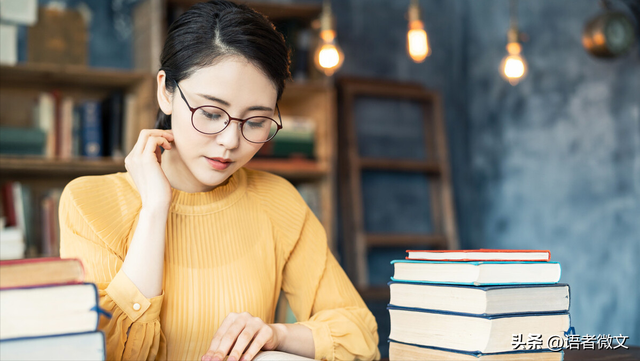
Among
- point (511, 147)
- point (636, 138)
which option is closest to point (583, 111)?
point (636, 138)

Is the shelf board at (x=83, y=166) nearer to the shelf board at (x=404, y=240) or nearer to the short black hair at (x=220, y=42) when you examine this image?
the shelf board at (x=404, y=240)

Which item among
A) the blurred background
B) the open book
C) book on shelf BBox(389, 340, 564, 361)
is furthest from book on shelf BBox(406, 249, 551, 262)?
the blurred background

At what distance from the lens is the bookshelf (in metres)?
2.83

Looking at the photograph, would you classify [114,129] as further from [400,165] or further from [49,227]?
[400,165]

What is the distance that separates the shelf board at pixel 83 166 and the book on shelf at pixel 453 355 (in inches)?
86.5

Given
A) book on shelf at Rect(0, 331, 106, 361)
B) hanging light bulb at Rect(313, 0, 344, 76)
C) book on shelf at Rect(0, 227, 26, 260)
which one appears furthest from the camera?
hanging light bulb at Rect(313, 0, 344, 76)

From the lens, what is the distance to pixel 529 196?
3713mm

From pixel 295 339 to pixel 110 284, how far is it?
34 cm

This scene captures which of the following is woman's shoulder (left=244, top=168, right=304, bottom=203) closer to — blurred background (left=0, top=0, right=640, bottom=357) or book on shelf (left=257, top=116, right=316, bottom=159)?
blurred background (left=0, top=0, right=640, bottom=357)

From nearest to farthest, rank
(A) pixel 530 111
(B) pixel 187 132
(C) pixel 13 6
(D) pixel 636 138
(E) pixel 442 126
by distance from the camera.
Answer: (B) pixel 187 132 → (C) pixel 13 6 → (D) pixel 636 138 → (A) pixel 530 111 → (E) pixel 442 126

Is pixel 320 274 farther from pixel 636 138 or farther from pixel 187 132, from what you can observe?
pixel 636 138

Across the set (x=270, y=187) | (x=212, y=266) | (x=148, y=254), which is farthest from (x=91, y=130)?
(x=148, y=254)

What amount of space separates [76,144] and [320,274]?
Answer: 6.59 ft

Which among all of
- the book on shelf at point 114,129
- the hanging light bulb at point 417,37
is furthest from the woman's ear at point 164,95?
the hanging light bulb at point 417,37
